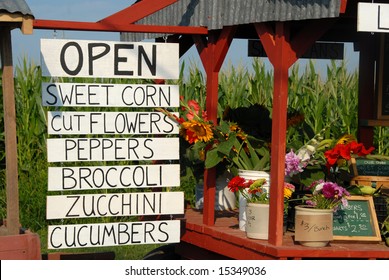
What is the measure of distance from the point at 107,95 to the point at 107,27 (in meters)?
0.60

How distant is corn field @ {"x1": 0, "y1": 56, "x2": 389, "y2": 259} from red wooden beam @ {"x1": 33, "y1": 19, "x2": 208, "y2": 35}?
16.4 ft

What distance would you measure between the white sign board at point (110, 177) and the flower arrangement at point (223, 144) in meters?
0.34

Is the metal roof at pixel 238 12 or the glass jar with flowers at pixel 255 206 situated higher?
the metal roof at pixel 238 12

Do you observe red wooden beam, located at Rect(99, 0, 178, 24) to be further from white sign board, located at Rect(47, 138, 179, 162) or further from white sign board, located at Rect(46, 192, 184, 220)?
white sign board, located at Rect(46, 192, 184, 220)

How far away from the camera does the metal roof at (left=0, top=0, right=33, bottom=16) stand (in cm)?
642

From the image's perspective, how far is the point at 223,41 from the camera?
7906 millimetres

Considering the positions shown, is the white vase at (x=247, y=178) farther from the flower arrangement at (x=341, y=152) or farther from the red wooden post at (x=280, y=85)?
the red wooden post at (x=280, y=85)

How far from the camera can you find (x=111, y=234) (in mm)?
7719

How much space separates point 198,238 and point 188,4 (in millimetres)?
2335

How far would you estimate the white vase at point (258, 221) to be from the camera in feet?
23.9

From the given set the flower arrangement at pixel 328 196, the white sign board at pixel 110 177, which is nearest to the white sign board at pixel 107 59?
the white sign board at pixel 110 177

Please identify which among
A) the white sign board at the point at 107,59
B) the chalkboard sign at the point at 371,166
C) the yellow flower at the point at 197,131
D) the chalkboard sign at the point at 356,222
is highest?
the white sign board at the point at 107,59

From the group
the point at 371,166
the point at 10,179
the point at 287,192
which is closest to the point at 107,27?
the point at 10,179

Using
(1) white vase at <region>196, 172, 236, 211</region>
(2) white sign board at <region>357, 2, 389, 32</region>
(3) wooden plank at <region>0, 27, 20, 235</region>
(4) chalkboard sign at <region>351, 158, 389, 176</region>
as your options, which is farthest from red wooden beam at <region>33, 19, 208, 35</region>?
(2) white sign board at <region>357, 2, 389, 32</region>
